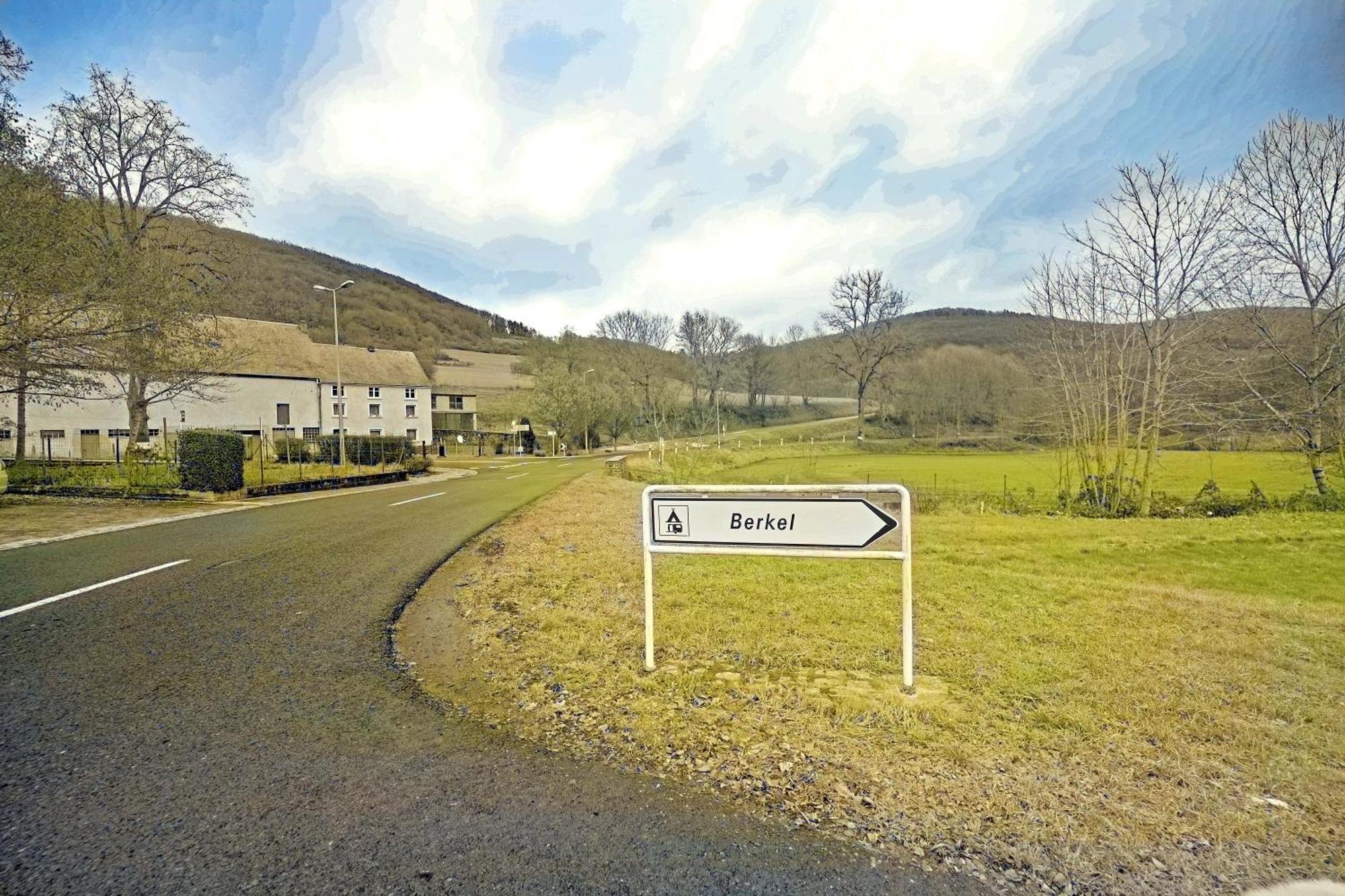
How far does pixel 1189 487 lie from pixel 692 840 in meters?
27.1

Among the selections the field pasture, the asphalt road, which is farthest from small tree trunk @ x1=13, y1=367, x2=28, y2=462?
the field pasture

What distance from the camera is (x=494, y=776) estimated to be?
112 inches

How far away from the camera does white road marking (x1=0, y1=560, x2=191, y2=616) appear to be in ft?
18.0

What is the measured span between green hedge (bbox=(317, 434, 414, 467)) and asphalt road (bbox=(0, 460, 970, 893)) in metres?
25.7

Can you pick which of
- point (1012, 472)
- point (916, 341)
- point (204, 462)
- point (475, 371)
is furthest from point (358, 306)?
point (1012, 472)

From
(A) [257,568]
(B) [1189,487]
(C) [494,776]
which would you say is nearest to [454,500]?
(A) [257,568]

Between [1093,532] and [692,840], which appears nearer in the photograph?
[692,840]

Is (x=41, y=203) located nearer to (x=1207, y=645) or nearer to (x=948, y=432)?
(x=1207, y=645)

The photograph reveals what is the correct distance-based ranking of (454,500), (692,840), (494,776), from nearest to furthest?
(692,840), (494,776), (454,500)

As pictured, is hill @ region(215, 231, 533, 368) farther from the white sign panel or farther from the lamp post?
the white sign panel

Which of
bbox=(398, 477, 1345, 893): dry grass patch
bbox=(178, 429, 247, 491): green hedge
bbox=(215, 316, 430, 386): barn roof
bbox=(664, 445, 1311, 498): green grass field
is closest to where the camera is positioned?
bbox=(398, 477, 1345, 893): dry grass patch

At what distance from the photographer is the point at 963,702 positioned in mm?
3668

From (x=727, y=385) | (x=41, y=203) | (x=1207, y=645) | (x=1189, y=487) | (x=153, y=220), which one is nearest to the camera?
(x=1207, y=645)

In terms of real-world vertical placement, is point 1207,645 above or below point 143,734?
below
